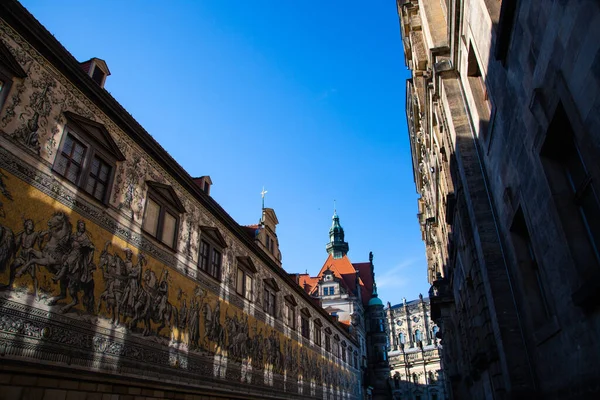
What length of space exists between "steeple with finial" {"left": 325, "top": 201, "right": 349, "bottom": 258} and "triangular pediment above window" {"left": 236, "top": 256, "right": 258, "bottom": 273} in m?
38.3

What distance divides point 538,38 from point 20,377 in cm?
912

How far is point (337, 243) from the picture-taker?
56.4 metres

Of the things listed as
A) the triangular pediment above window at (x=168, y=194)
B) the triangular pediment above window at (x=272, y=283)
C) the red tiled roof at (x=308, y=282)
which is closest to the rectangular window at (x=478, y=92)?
the triangular pediment above window at (x=168, y=194)

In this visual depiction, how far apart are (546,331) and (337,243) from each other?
166 feet

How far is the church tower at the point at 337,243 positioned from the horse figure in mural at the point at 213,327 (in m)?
41.7

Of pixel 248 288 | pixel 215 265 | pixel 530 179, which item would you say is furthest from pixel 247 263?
pixel 530 179

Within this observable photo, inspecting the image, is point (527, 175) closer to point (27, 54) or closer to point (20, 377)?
point (20, 377)

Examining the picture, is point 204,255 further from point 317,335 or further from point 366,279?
point 366,279

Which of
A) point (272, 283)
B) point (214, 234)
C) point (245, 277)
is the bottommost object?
point (245, 277)

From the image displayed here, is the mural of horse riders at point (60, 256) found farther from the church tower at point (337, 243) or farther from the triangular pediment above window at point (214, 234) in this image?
the church tower at point (337, 243)

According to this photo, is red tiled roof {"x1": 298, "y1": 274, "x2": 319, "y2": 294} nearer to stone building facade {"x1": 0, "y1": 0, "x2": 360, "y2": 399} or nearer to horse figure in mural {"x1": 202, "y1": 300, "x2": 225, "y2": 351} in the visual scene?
stone building facade {"x1": 0, "y1": 0, "x2": 360, "y2": 399}

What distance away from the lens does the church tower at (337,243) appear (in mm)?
55312

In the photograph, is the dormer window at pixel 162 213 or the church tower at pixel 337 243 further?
the church tower at pixel 337 243

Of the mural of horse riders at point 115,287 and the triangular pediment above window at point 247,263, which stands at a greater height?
the triangular pediment above window at point 247,263
